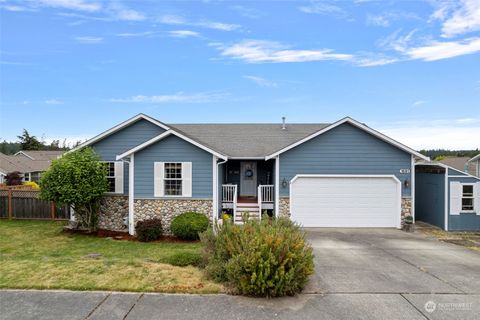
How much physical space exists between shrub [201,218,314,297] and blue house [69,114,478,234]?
6.49 metres

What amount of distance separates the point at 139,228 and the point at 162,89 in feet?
41.9

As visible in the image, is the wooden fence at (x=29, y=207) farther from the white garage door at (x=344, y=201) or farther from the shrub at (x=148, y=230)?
the white garage door at (x=344, y=201)

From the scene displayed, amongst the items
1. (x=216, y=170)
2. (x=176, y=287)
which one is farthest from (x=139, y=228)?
(x=176, y=287)

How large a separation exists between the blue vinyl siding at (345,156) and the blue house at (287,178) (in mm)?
41

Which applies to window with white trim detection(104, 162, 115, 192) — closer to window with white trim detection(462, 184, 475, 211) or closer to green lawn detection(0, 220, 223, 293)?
green lawn detection(0, 220, 223, 293)

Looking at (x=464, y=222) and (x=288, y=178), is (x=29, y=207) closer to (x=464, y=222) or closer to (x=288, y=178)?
(x=288, y=178)

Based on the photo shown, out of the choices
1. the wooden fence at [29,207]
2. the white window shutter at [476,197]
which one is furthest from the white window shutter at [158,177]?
the white window shutter at [476,197]

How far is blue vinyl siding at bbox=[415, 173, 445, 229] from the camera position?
13602 millimetres

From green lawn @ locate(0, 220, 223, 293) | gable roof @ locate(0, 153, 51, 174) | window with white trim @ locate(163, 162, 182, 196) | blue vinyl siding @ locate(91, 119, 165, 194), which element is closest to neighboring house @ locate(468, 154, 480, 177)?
window with white trim @ locate(163, 162, 182, 196)

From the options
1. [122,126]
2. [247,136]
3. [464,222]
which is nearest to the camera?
[464,222]

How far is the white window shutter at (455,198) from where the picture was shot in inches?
519

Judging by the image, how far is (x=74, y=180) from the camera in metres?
12.5

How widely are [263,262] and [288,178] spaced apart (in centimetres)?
834

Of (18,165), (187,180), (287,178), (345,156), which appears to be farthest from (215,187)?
(18,165)
